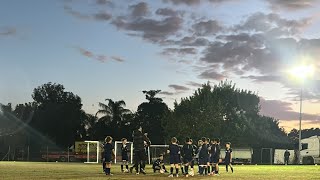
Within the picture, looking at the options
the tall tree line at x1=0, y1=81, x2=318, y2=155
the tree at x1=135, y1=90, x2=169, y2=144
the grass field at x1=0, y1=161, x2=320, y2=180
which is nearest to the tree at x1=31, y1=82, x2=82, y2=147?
the tall tree line at x1=0, y1=81, x2=318, y2=155

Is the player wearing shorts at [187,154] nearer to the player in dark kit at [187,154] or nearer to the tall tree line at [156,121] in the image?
the player in dark kit at [187,154]

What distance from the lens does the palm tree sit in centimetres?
10200

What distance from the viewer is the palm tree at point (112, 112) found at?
10200cm

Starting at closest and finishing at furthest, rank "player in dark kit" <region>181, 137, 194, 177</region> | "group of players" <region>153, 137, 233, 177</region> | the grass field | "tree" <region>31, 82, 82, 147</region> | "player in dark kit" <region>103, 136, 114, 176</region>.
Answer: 1. the grass field
2. "group of players" <region>153, 137, 233, 177</region>
3. "player in dark kit" <region>103, 136, 114, 176</region>
4. "player in dark kit" <region>181, 137, 194, 177</region>
5. "tree" <region>31, 82, 82, 147</region>

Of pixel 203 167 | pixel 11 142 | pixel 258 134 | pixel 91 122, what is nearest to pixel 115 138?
pixel 91 122

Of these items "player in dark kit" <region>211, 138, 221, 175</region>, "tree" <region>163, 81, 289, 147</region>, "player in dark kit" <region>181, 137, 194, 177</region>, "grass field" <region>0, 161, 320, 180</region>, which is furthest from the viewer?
"tree" <region>163, 81, 289, 147</region>

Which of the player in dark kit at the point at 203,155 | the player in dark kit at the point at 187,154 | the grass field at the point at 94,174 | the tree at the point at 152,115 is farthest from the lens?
the tree at the point at 152,115

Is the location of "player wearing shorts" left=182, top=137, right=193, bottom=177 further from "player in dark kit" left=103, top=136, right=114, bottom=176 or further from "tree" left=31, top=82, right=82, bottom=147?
"tree" left=31, top=82, right=82, bottom=147

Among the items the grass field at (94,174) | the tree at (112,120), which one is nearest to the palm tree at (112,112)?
the tree at (112,120)

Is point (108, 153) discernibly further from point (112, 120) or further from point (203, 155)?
point (112, 120)

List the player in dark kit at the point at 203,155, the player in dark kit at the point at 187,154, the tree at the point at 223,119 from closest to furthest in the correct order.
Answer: the player in dark kit at the point at 187,154 → the player in dark kit at the point at 203,155 → the tree at the point at 223,119

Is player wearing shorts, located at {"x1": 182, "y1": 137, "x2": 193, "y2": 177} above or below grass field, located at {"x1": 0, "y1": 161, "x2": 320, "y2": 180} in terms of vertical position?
above

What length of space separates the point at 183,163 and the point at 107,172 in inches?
174

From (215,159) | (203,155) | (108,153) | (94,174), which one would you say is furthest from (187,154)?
(94,174)
